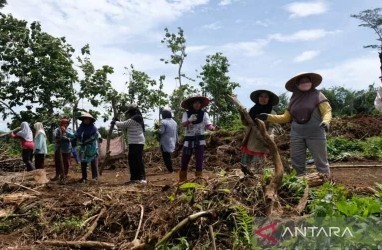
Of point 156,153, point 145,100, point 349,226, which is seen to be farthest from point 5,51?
point 349,226

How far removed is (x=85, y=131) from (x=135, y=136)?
1.17m

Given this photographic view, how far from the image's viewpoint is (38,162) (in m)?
9.85

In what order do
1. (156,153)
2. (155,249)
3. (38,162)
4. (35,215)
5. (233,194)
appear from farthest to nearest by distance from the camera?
(156,153) → (38,162) → (35,215) → (233,194) → (155,249)

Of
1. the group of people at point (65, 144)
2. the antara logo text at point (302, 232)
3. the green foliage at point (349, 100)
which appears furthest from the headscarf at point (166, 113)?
the green foliage at point (349, 100)

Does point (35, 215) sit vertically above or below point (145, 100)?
below

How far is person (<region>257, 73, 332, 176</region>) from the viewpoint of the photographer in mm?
5410

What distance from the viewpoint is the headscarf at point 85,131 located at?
27.7ft

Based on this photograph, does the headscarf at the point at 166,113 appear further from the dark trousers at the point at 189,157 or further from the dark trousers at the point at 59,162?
the dark trousers at the point at 189,157

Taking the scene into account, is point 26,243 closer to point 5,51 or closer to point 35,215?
point 35,215

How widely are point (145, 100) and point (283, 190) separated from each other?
1129 centimetres

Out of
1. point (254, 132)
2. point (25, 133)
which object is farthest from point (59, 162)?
point (254, 132)

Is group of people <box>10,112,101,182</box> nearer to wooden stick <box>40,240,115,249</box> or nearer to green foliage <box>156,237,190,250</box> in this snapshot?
wooden stick <box>40,240,115,249</box>

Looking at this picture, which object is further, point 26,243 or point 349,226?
point 26,243

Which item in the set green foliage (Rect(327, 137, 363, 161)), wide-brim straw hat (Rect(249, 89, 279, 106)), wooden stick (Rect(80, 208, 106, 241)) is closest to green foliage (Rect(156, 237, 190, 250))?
wooden stick (Rect(80, 208, 106, 241))
